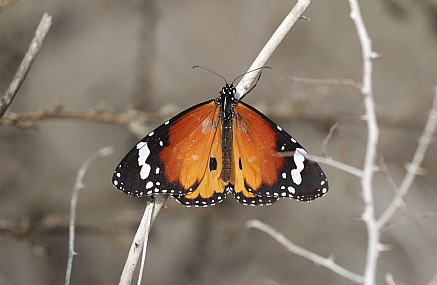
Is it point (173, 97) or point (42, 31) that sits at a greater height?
point (173, 97)

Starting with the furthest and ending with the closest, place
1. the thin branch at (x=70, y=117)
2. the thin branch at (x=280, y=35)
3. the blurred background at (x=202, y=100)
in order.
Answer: the blurred background at (x=202, y=100) < the thin branch at (x=70, y=117) < the thin branch at (x=280, y=35)

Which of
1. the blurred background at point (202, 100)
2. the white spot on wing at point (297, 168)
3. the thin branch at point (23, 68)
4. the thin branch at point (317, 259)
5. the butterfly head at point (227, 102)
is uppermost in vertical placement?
the blurred background at point (202, 100)

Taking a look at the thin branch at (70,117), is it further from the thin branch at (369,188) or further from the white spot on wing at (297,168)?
the thin branch at (369,188)

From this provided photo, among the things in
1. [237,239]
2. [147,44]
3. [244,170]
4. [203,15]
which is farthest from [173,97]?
[244,170]

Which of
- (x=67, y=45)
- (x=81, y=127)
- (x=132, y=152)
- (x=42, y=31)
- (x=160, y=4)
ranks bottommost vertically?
(x=132, y=152)

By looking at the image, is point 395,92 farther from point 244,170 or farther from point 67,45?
point 67,45

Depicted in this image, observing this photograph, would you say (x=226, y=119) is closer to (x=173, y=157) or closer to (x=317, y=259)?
(x=173, y=157)

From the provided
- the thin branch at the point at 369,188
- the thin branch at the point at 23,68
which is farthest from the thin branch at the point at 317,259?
the thin branch at the point at 23,68

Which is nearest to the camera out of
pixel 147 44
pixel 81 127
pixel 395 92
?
pixel 147 44
